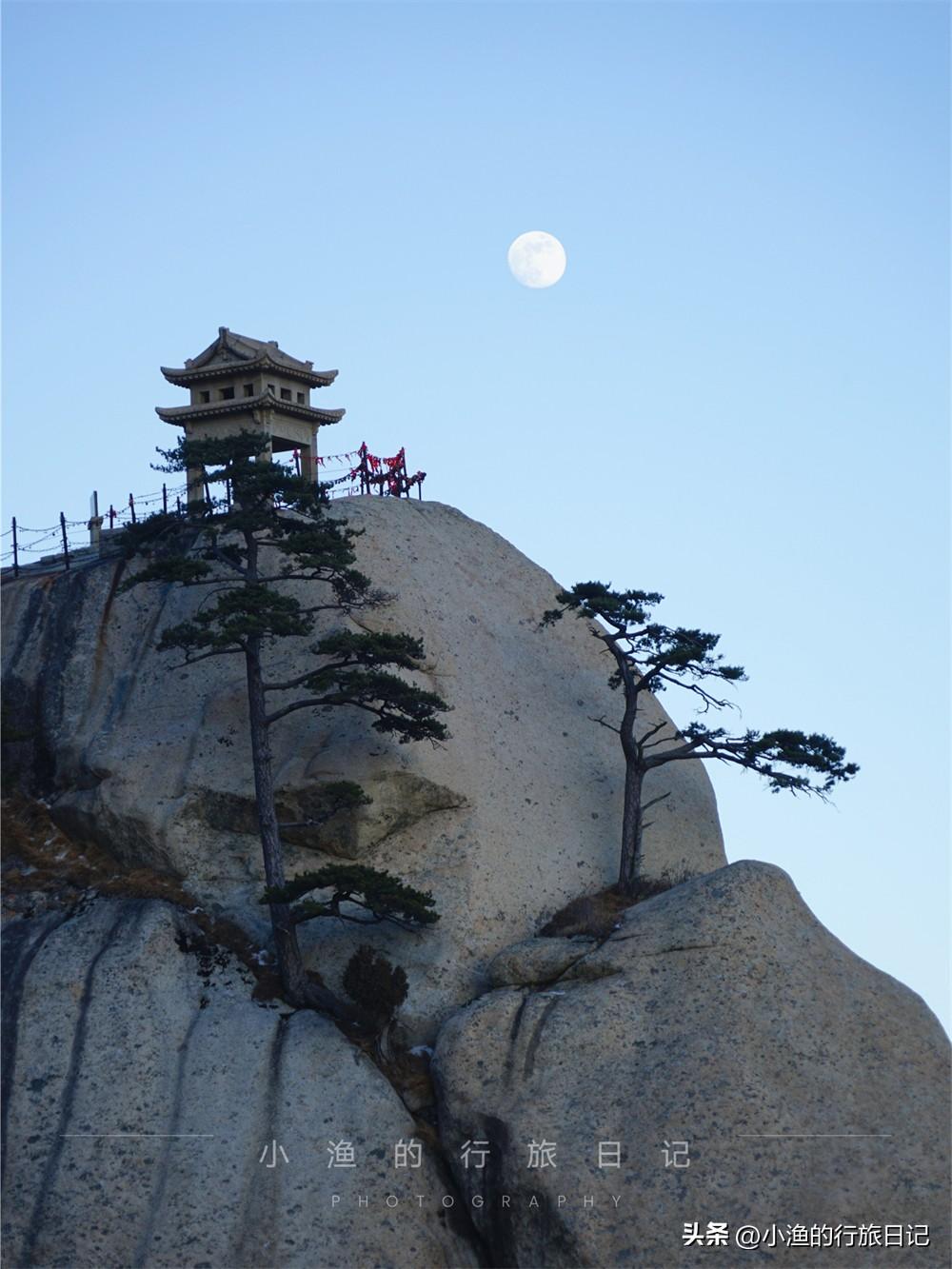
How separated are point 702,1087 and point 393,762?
41.2 ft

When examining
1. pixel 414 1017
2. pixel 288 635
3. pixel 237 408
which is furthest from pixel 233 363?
pixel 414 1017

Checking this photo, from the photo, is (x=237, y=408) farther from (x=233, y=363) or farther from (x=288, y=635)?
(x=288, y=635)

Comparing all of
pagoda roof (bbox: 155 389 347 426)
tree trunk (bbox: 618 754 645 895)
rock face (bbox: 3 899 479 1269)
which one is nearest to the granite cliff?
rock face (bbox: 3 899 479 1269)

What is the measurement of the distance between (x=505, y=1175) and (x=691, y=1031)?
526 cm

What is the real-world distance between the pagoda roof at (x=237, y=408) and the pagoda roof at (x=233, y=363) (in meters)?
0.90

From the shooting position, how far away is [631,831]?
167ft

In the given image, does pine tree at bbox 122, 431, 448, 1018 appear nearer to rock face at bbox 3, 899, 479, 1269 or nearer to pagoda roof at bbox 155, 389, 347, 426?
rock face at bbox 3, 899, 479, 1269

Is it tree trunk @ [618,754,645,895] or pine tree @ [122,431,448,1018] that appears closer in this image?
pine tree @ [122,431,448,1018]

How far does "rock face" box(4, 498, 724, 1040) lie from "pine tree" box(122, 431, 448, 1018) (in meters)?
1.02

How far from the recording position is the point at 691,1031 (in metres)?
43.3

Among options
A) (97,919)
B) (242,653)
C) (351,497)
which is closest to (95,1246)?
(97,919)

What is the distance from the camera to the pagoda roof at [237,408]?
197 feet

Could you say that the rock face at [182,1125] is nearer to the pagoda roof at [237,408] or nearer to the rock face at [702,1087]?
the rock face at [702,1087]

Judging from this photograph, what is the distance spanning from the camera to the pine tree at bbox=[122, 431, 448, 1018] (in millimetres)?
46531
